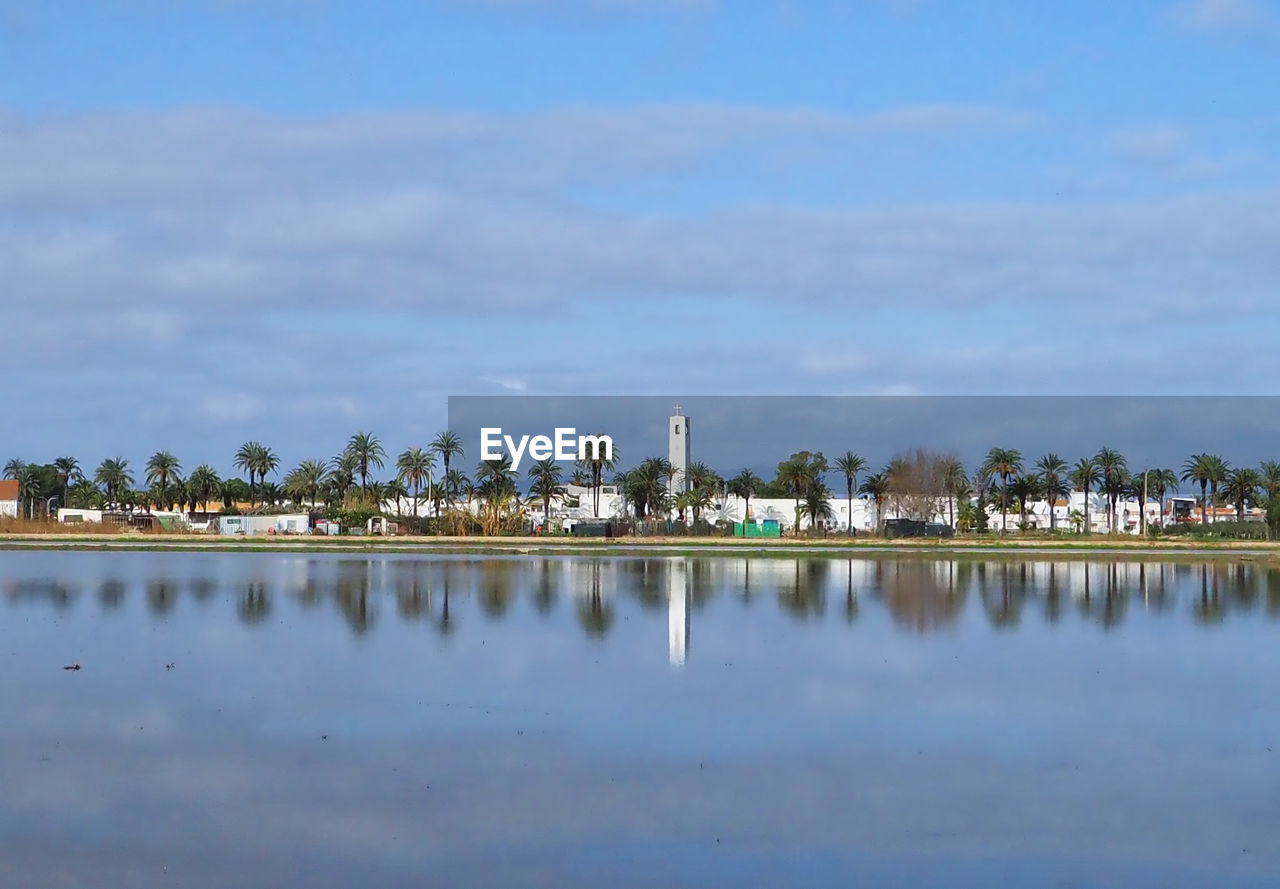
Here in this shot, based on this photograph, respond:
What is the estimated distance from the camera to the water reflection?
34688mm

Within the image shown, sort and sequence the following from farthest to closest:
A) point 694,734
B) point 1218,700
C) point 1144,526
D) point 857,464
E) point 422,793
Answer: point 857,464, point 1144,526, point 1218,700, point 694,734, point 422,793

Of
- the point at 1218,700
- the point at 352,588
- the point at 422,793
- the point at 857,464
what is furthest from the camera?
the point at 857,464

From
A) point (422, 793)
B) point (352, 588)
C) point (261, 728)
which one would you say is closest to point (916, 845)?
point (422, 793)

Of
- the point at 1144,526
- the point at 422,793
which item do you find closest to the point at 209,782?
the point at 422,793

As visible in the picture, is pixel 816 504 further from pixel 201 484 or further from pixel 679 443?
pixel 201 484

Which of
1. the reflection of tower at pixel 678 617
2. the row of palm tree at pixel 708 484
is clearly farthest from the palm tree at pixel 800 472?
the reflection of tower at pixel 678 617

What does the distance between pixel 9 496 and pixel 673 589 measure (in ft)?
425

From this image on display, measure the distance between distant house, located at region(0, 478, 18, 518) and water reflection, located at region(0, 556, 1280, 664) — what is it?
9498 centimetres

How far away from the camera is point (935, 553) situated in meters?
77.1

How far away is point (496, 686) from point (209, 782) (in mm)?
7304

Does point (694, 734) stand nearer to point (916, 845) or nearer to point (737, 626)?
point (916, 845)

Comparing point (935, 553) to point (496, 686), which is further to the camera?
point (935, 553)

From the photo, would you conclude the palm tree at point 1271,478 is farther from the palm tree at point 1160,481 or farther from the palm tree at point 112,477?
the palm tree at point 112,477

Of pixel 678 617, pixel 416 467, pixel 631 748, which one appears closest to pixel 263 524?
pixel 416 467
